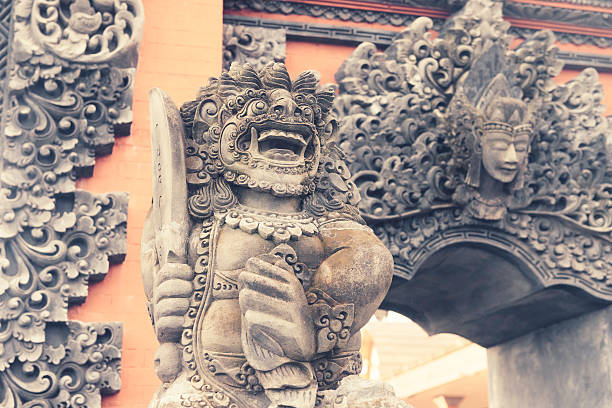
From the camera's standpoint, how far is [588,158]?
5660 mm

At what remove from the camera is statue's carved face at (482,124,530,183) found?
204 inches

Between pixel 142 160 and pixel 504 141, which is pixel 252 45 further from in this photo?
pixel 504 141

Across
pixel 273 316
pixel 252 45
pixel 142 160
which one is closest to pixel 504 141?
pixel 252 45

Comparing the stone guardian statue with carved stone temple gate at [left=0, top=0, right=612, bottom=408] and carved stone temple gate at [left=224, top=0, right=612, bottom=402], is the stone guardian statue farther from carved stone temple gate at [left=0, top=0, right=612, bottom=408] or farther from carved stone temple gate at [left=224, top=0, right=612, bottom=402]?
carved stone temple gate at [left=224, top=0, right=612, bottom=402]

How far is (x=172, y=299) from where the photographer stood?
260 cm

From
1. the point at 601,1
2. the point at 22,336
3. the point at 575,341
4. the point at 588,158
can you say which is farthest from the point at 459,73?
the point at 22,336

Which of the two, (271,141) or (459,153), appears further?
(459,153)

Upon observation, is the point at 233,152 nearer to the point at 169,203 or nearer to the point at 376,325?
the point at 169,203

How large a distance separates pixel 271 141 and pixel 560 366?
166 inches

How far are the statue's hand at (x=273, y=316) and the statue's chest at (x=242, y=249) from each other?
0.15 metres

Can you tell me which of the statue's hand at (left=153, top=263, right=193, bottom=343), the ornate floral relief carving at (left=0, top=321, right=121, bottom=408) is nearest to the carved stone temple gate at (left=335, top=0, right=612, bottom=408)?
the ornate floral relief carving at (left=0, top=321, right=121, bottom=408)

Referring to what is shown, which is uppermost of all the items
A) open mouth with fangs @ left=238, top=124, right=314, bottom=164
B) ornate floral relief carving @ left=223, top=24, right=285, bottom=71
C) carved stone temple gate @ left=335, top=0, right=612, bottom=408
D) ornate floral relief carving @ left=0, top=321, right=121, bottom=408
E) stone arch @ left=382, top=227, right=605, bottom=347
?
ornate floral relief carving @ left=223, top=24, right=285, bottom=71

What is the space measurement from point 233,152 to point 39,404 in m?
2.23

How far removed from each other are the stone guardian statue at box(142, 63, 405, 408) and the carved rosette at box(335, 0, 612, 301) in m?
2.47
